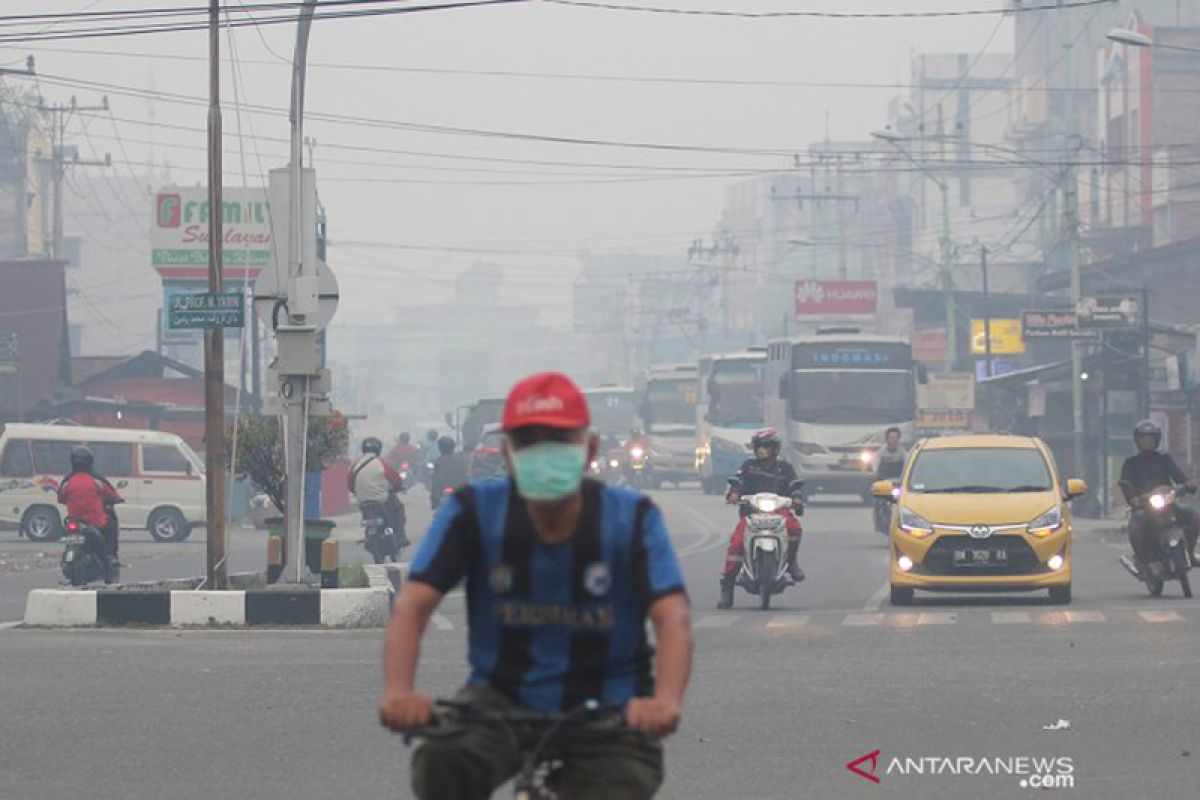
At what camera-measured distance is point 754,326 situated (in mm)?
162375

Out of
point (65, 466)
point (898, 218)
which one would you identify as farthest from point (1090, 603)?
point (898, 218)

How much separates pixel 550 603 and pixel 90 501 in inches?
752

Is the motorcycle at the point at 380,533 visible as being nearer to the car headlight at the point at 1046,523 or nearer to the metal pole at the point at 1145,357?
the car headlight at the point at 1046,523

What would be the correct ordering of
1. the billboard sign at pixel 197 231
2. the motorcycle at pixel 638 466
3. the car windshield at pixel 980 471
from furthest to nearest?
1. the motorcycle at pixel 638 466
2. the billboard sign at pixel 197 231
3. the car windshield at pixel 980 471

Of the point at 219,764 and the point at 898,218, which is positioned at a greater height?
the point at 898,218

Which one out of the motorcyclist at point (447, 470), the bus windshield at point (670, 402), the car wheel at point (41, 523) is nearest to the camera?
the motorcyclist at point (447, 470)

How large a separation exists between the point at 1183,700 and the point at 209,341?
10213 millimetres

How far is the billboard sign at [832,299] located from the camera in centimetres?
9288

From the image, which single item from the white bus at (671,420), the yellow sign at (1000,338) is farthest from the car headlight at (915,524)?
the yellow sign at (1000,338)

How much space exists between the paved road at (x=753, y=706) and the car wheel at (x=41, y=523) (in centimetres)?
2148

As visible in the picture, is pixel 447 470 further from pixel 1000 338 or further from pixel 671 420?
pixel 1000 338

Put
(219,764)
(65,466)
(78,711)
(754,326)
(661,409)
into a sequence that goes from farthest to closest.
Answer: (754,326), (661,409), (65,466), (78,711), (219,764)

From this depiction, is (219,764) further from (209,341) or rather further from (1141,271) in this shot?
(1141,271)

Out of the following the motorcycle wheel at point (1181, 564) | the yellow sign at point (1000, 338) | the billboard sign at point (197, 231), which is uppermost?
the billboard sign at point (197, 231)
